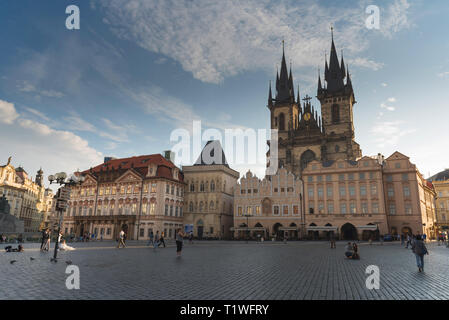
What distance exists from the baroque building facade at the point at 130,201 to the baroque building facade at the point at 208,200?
1884mm

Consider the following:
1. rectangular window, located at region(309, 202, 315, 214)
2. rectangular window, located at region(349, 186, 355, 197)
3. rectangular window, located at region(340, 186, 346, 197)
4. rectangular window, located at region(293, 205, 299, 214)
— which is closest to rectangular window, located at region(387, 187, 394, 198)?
rectangular window, located at region(349, 186, 355, 197)

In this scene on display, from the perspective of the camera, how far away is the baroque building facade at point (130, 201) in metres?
55.8

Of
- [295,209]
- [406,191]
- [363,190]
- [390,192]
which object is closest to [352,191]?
[363,190]

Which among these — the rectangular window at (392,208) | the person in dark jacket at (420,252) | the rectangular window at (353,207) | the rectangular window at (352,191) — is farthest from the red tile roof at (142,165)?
the person in dark jacket at (420,252)

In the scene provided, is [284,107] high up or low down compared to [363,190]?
up

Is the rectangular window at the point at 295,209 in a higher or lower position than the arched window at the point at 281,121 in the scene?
lower

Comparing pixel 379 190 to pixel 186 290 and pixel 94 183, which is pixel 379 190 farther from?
pixel 94 183

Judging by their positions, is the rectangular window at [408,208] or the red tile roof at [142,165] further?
the red tile roof at [142,165]

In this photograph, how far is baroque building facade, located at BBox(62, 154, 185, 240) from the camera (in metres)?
55.8

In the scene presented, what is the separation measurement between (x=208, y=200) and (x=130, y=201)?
49.7 feet

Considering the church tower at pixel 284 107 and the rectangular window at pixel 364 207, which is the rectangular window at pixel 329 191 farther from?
the church tower at pixel 284 107

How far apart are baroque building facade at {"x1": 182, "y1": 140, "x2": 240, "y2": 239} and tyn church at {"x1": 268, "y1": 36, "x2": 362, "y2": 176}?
17952 millimetres

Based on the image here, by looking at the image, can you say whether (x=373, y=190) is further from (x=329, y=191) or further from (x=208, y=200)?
(x=208, y=200)

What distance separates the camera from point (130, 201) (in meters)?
58.5
